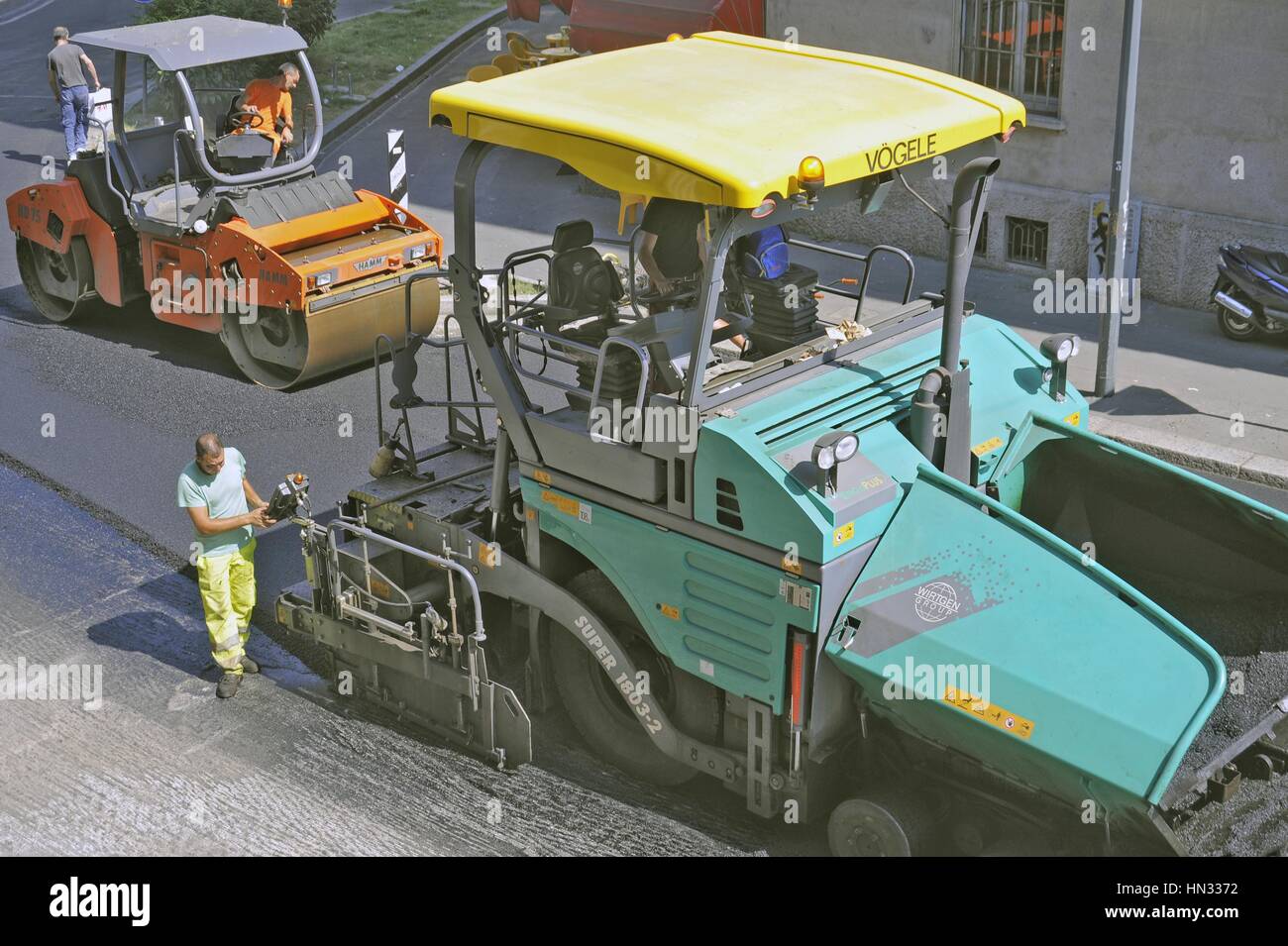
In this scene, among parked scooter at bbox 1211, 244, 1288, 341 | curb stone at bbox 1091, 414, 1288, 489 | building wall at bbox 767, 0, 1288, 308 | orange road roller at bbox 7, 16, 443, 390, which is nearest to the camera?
curb stone at bbox 1091, 414, 1288, 489

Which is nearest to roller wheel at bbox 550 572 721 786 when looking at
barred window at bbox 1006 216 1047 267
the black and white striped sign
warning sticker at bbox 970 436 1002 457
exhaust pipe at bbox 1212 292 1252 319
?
warning sticker at bbox 970 436 1002 457

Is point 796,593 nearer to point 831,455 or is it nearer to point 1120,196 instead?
point 831,455

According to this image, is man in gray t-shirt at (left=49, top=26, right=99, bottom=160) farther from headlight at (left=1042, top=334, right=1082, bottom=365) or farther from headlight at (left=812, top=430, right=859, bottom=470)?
headlight at (left=812, top=430, right=859, bottom=470)

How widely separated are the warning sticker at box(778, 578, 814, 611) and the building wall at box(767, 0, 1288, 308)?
793cm

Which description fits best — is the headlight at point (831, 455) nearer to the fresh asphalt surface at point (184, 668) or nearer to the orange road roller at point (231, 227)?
the fresh asphalt surface at point (184, 668)

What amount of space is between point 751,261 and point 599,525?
4.40ft

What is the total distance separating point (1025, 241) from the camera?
13.4 metres

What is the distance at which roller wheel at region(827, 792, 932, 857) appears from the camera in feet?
18.1

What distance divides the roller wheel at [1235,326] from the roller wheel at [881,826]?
23.7 feet

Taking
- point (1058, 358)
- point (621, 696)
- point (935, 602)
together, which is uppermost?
point (1058, 358)

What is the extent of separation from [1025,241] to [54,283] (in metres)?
8.33

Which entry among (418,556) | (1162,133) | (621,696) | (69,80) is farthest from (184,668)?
(69,80)

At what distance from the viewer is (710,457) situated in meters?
5.65
